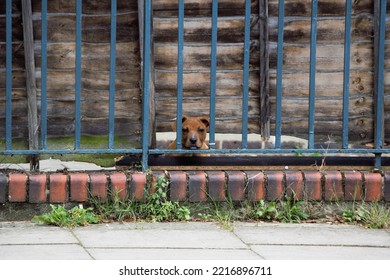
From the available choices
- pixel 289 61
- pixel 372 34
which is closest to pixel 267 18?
pixel 289 61

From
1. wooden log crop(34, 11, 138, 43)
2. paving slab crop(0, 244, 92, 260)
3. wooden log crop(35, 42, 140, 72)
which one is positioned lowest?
paving slab crop(0, 244, 92, 260)

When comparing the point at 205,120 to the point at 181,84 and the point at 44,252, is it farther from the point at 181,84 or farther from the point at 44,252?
the point at 44,252

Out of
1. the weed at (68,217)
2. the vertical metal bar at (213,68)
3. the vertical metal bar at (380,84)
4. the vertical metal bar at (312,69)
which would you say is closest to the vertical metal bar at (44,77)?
the weed at (68,217)

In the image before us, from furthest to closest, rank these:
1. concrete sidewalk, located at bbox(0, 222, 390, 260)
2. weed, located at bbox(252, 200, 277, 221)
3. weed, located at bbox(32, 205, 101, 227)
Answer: weed, located at bbox(252, 200, 277, 221) < weed, located at bbox(32, 205, 101, 227) < concrete sidewalk, located at bbox(0, 222, 390, 260)

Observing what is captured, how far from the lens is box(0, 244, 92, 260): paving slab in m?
4.62

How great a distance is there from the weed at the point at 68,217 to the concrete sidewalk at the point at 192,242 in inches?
2.6

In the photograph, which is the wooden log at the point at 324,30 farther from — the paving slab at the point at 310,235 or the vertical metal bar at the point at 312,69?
the paving slab at the point at 310,235

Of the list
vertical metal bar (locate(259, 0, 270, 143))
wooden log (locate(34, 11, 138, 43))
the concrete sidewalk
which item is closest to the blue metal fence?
wooden log (locate(34, 11, 138, 43))

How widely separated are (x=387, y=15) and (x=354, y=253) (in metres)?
2.17

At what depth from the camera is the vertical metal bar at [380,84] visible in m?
6.00

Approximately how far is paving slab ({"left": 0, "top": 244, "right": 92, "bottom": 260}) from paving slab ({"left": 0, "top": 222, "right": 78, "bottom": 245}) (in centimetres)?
13

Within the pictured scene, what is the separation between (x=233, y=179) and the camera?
19.2 ft

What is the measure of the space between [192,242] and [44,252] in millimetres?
862

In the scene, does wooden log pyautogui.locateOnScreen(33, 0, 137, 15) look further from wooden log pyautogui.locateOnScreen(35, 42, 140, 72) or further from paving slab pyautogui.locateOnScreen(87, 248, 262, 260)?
paving slab pyautogui.locateOnScreen(87, 248, 262, 260)
